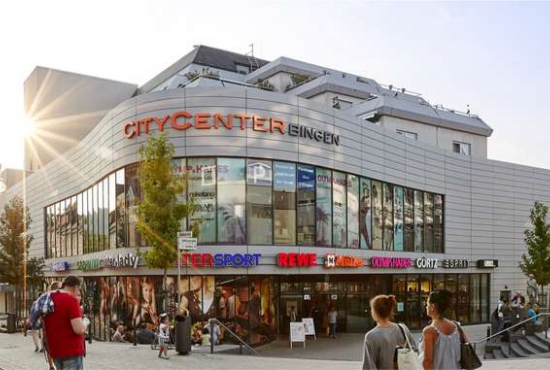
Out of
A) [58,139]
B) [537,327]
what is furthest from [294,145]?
[58,139]

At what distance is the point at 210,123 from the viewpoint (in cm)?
2234

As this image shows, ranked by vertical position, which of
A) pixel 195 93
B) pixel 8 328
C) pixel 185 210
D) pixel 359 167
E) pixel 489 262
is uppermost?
pixel 195 93

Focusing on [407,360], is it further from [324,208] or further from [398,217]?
[398,217]

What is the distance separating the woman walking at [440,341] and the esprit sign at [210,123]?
1690 centimetres

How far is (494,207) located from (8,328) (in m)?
26.9

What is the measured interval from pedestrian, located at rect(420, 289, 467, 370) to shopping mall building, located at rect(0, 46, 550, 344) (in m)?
15.7

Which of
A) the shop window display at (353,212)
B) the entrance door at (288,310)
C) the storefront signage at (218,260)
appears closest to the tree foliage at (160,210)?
the storefront signage at (218,260)

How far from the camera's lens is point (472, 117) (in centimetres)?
3881

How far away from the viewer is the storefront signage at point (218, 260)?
862 inches

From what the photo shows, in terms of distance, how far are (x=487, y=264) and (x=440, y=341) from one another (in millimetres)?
30271

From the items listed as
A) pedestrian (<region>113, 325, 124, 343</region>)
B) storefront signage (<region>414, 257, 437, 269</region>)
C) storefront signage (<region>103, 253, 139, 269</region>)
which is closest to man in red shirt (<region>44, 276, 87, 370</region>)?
storefront signage (<region>103, 253, 139, 269</region>)

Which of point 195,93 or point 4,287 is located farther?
point 4,287

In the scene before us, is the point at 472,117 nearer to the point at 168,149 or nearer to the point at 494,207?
the point at 494,207

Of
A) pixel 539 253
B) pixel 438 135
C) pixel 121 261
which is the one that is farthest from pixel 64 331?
pixel 438 135
